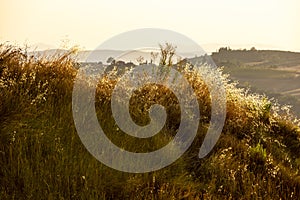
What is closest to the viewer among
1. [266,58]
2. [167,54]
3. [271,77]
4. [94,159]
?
[94,159]

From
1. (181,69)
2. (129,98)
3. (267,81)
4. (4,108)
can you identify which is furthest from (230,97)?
(267,81)

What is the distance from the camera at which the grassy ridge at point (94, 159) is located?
354 cm

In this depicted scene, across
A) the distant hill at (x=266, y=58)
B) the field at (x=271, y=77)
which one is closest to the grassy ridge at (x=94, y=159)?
the field at (x=271, y=77)

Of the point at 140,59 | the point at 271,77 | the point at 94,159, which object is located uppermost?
the point at 140,59

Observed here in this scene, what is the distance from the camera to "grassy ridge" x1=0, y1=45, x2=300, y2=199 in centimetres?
354

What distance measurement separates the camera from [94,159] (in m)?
3.96

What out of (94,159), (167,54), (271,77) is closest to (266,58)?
(271,77)

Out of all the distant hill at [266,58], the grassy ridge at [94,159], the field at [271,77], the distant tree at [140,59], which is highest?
the distant tree at [140,59]

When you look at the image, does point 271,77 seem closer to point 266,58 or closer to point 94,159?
point 266,58

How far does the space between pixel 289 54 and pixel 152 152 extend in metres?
137

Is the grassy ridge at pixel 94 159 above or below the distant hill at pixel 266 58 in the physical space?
above

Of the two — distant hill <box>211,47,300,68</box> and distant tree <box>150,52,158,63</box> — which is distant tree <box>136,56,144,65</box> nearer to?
distant tree <box>150,52,158,63</box>

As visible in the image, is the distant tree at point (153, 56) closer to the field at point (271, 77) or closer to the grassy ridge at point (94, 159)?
the grassy ridge at point (94, 159)

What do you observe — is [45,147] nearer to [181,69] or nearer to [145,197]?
[145,197]
